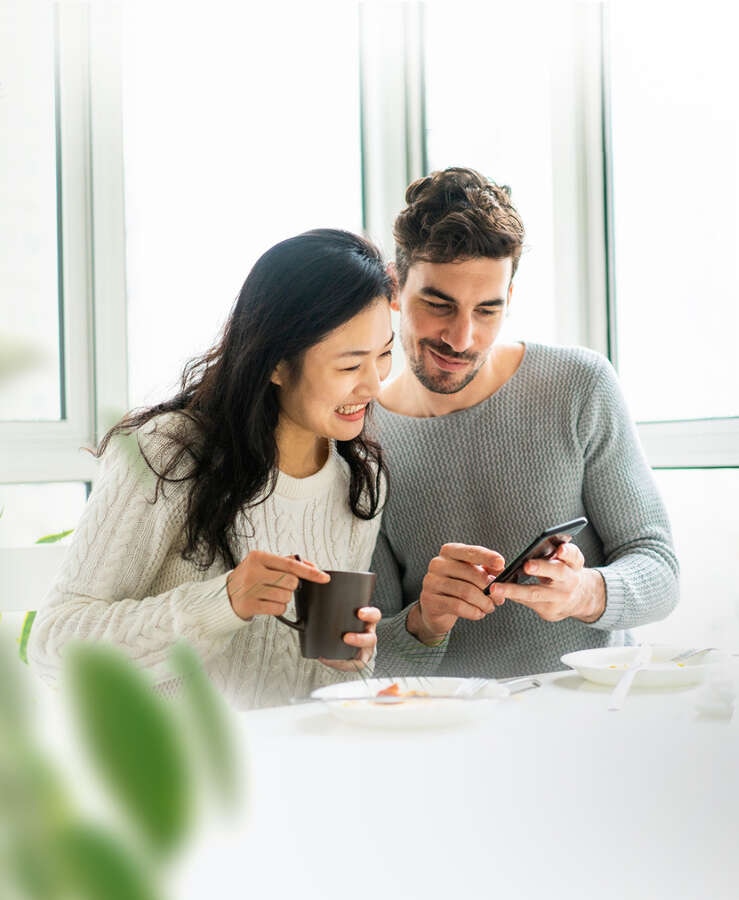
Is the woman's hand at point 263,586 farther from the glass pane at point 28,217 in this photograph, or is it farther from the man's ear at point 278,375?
the glass pane at point 28,217

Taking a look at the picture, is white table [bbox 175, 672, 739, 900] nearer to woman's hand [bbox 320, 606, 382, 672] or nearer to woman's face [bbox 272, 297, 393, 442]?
woman's hand [bbox 320, 606, 382, 672]

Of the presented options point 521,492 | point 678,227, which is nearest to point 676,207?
point 678,227

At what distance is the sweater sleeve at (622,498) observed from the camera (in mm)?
1485

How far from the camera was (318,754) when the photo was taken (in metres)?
0.72

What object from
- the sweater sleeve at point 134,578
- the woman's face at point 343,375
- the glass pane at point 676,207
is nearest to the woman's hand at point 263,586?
the sweater sleeve at point 134,578

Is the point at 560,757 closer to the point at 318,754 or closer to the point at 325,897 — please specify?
the point at 318,754

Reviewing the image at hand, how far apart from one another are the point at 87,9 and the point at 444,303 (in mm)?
1421

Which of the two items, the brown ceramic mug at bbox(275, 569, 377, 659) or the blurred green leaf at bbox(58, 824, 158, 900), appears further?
the brown ceramic mug at bbox(275, 569, 377, 659)

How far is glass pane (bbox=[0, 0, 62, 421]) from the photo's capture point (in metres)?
0.15

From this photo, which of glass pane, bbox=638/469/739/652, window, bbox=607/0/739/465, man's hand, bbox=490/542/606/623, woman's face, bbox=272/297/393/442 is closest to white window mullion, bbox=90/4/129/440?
man's hand, bbox=490/542/606/623

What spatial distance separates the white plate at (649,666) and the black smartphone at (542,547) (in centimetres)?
12

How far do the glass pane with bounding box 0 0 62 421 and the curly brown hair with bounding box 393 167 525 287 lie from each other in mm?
1423

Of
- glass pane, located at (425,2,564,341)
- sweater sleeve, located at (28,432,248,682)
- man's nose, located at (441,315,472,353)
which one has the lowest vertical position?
sweater sleeve, located at (28,432,248,682)

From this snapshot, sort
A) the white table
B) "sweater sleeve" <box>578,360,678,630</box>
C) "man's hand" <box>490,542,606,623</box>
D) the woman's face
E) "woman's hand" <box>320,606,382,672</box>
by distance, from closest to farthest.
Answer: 1. the white table
2. "woman's hand" <box>320,606,382,672</box>
3. "man's hand" <box>490,542,606,623</box>
4. the woman's face
5. "sweater sleeve" <box>578,360,678,630</box>
